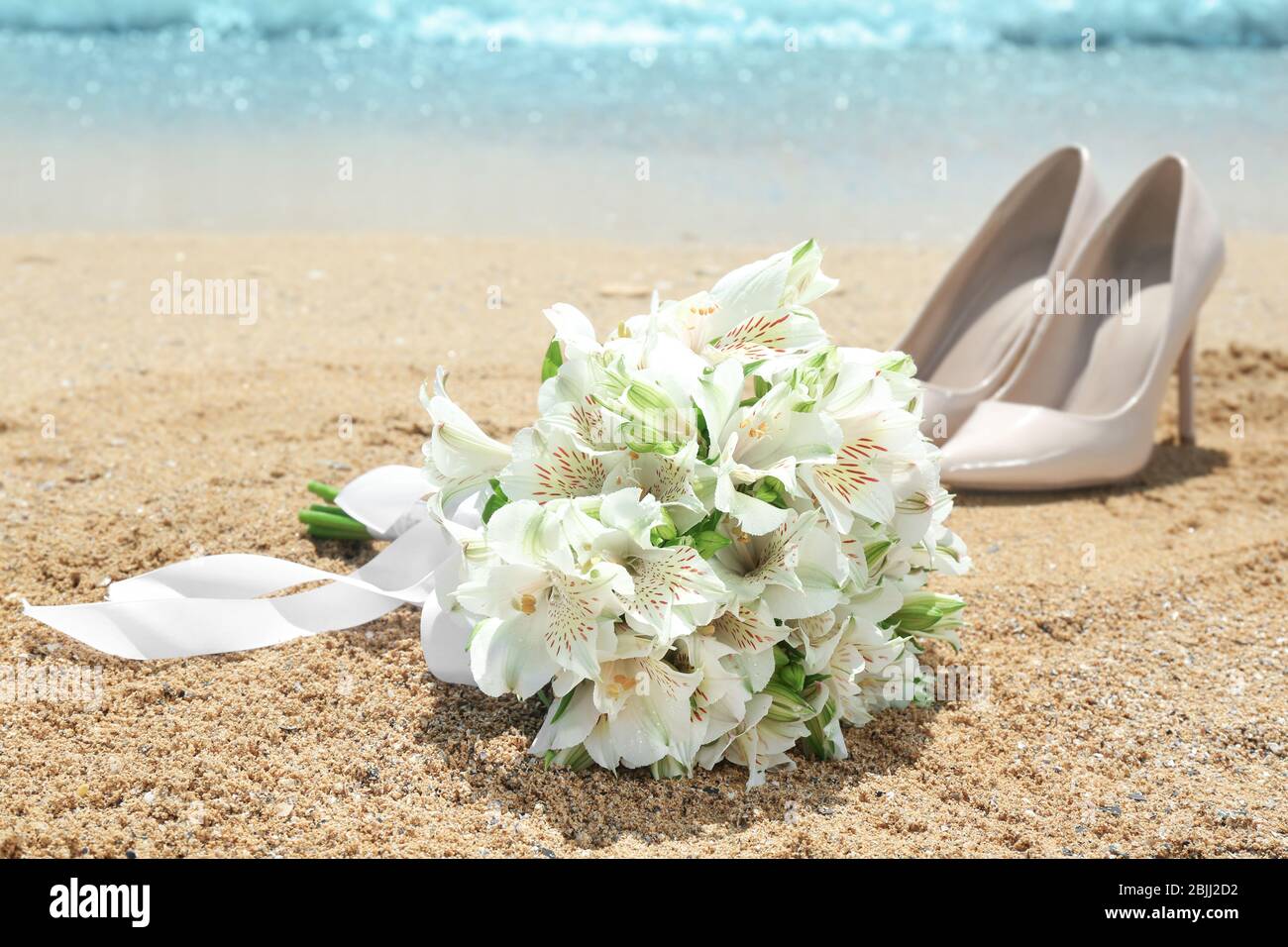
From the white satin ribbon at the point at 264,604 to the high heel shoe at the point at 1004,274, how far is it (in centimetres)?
183

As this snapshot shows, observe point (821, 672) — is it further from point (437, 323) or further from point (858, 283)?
point (858, 283)

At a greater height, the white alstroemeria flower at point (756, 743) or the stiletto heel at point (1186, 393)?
the stiletto heel at point (1186, 393)

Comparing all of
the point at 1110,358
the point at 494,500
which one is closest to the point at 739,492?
the point at 494,500

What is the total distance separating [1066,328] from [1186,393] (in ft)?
1.31

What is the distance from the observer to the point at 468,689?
205 centimetres

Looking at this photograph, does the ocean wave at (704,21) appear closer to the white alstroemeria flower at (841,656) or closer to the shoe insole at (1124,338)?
the shoe insole at (1124,338)

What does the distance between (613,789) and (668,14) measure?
1240 cm

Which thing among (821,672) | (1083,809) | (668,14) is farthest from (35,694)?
(668,14)

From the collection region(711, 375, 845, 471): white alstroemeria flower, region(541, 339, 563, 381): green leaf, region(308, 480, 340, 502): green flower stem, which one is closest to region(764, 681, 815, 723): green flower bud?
region(711, 375, 845, 471): white alstroemeria flower

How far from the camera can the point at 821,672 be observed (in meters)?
1.78

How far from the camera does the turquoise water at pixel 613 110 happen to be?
260 inches

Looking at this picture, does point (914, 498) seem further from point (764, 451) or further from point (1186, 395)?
point (1186, 395)
